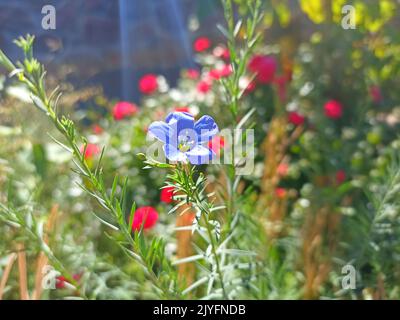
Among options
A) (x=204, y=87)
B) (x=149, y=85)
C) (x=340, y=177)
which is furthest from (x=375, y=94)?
(x=149, y=85)

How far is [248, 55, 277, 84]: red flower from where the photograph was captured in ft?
7.66

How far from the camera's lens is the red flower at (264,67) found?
2.34 meters

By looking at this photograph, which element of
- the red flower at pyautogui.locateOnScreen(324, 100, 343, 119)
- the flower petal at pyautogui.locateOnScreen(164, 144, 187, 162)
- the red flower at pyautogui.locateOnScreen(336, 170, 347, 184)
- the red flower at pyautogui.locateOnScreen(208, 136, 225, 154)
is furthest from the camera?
the red flower at pyautogui.locateOnScreen(324, 100, 343, 119)

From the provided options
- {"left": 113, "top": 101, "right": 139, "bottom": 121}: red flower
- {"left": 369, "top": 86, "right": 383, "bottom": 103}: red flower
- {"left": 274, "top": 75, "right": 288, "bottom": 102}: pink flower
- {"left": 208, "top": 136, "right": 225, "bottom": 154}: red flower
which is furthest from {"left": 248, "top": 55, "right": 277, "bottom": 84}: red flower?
{"left": 208, "top": 136, "right": 225, "bottom": 154}: red flower

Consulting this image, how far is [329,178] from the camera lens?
1998 mm

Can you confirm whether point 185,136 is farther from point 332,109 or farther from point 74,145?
point 332,109

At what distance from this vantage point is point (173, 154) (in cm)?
67

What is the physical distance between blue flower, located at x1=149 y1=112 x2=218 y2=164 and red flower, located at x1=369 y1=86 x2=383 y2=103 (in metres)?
1.67

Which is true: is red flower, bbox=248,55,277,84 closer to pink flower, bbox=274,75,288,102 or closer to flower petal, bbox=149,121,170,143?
pink flower, bbox=274,75,288,102

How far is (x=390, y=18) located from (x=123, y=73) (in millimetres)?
1634

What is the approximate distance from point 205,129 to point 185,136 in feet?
0.08

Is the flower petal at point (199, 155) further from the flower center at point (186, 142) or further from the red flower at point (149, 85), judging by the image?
the red flower at point (149, 85)
